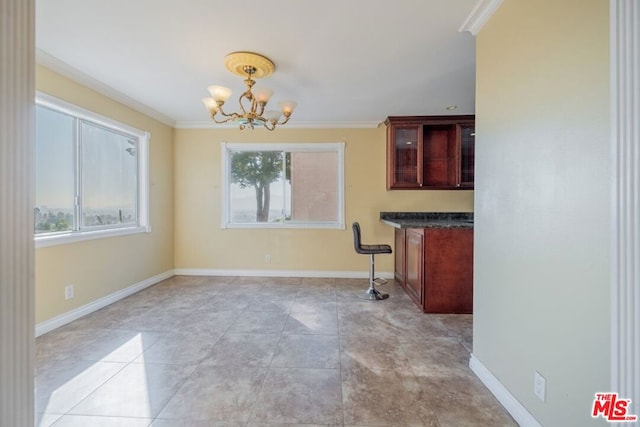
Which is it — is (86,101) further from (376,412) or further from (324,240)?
(376,412)

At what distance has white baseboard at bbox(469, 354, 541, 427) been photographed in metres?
1.52

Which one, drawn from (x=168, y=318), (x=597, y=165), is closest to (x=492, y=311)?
(x=597, y=165)

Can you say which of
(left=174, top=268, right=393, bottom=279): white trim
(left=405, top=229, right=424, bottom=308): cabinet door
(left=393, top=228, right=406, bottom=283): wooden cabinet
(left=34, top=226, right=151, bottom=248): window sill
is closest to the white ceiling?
(left=34, top=226, right=151, bottom=248): window sill

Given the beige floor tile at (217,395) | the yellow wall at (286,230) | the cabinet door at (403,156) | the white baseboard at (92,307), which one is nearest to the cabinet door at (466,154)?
the yellow wall at (286,230)

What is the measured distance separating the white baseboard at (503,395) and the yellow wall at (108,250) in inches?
147

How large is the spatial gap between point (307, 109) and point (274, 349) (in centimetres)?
307

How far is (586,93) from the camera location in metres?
1.17

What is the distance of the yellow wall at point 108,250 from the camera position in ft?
8.95

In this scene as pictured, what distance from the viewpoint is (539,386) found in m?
1.43

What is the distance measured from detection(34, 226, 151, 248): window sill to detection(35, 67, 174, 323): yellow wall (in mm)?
54

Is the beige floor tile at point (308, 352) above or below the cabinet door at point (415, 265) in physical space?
below

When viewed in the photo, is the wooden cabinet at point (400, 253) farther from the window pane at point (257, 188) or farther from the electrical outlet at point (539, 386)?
the electrical outlet at point (539, 386)

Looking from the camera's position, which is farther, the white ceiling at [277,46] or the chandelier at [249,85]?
the chandelier at [249,85]

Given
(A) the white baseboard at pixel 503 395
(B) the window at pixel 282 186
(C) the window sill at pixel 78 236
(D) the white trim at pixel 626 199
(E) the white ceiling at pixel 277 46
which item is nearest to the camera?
(D) the white trim at pixel 626 199
